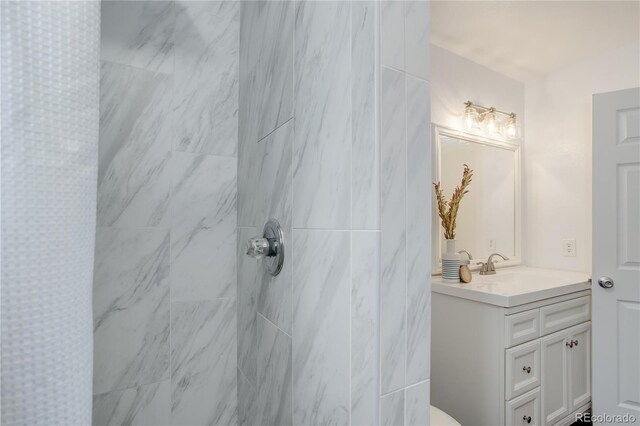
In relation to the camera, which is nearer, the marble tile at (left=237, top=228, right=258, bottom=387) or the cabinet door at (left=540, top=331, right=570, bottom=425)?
the marble tile at (left=237, top=228, right=258, bottom=387)

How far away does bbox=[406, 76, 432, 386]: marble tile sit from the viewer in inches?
23.0

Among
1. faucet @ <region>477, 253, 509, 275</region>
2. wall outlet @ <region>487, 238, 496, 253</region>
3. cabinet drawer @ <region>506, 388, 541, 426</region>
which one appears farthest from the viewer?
wall outlet @ <region>487, 238, 496, 253</region>

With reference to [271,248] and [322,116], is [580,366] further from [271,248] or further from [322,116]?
[322,116]

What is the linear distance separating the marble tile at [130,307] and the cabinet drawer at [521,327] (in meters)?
1.50

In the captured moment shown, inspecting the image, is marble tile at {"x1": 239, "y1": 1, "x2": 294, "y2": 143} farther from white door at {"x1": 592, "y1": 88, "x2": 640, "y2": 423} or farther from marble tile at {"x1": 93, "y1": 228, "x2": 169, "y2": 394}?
white door at {"x1": 592, "y1": 88, "x2": 640, "y2": 423}

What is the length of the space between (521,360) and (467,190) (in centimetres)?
102

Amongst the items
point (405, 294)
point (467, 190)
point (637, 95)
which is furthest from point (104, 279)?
point (637, 95)

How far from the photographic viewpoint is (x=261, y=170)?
3.35ft

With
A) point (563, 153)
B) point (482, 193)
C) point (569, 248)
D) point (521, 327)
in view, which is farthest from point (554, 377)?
point (563, 153)

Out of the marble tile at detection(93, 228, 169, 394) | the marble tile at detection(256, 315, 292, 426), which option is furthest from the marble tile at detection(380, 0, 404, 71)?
the marble tile at detection(93, 228, 169, 394)

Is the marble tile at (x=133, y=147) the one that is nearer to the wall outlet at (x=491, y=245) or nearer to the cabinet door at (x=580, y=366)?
the wall outlet at (x=491, y=245)

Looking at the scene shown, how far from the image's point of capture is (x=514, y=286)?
6.23ft

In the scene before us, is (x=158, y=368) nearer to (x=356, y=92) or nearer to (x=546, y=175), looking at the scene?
(x=356, y=92)

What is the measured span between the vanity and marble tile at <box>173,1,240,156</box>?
4.68ft
